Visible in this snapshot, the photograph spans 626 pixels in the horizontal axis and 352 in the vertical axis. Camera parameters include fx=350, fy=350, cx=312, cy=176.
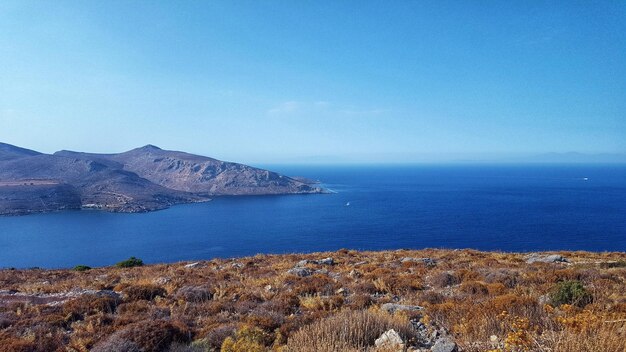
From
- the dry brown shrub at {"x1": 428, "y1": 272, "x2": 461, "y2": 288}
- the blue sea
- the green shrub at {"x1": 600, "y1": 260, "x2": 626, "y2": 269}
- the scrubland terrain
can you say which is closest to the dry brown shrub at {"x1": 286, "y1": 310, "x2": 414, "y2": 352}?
the scrubland terrain

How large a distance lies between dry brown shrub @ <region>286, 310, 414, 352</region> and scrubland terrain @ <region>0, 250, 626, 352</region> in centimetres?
2

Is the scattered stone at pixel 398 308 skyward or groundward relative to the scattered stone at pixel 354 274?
skyward

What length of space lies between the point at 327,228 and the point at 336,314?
9235 centimetres

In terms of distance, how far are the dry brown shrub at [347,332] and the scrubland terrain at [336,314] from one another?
0.9 inches

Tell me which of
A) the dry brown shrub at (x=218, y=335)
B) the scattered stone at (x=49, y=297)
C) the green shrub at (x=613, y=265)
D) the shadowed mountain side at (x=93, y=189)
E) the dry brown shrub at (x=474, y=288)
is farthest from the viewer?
the shadowed mountain side at (x=93, y=189)

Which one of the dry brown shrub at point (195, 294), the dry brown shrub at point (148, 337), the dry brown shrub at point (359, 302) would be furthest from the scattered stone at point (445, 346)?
the dry brown shrub at point (195, 294)

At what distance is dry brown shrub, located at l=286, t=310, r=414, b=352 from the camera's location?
16.4ft

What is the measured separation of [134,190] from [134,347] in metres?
190

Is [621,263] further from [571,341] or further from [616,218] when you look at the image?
[616,218]

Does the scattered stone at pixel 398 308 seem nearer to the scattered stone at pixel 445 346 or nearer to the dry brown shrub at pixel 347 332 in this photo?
the dry brown shrub at pixel 347 332

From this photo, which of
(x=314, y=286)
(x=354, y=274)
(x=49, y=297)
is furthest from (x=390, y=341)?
(x=49, y=297)

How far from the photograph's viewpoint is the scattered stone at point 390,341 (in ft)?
17.4

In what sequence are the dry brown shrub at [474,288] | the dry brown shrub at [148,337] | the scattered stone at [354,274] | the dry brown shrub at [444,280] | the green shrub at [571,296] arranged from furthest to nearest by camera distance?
the scattered stone at [354,274] → the dry brown shrub at [444,280] → the dry brown shrub at [474,288] → the green shrub at [571,296] → the dry brown shrub at [148,337]

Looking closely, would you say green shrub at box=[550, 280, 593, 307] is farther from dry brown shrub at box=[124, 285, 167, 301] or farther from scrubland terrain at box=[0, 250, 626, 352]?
dry brown shrub at box=[124, 285, 167, 301]
